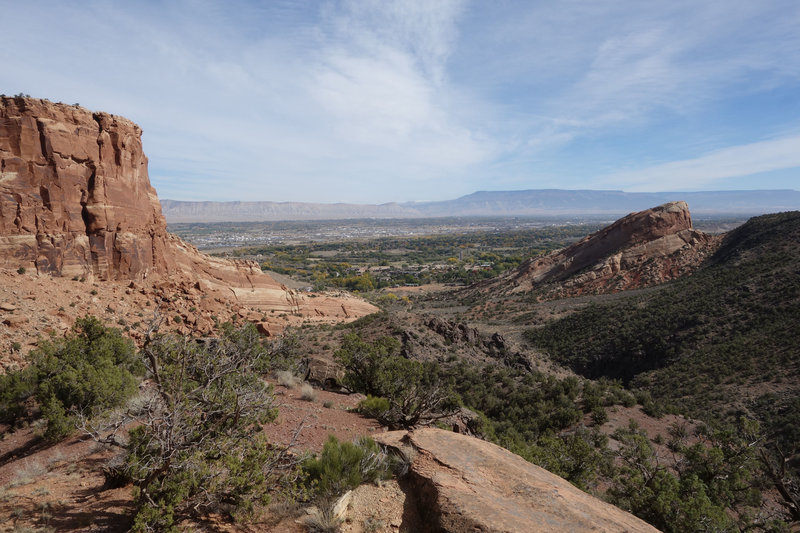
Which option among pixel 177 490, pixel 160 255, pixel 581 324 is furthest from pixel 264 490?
pixel 581 324

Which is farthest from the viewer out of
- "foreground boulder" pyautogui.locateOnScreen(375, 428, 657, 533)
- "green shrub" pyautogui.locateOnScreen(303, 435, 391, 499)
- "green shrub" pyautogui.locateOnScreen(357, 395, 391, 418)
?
"green shrub" pyautogui.locateOnScreen(357, 395, 391, 418)

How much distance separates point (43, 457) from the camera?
8.51 meters

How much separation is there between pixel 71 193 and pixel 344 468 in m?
24.8

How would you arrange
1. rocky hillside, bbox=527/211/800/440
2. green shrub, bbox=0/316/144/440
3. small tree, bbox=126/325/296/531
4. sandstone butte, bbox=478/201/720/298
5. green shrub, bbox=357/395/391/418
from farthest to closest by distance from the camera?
1. sandstone butte, bbox=478/201/720/298
2. rocky hillside, bbox=527/211/800/440
3. green shrub, bbox=357/395/391/418
4. green shrub, bbox=0/316/144/440
5. small tree, bbox=126/325/296/531

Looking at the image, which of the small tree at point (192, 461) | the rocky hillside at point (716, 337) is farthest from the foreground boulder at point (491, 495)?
the rocky hillside at point (716, 337)

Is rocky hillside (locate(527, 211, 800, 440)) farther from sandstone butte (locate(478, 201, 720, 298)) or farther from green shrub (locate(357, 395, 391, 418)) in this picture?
green shrub (locate(357, 395, 391, 418))

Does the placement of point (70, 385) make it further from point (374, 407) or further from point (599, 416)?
point (599, 416)

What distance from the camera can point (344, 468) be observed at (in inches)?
257

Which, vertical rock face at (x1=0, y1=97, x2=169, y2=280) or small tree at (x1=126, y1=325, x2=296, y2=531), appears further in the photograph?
vertical rock face at (x1=0, y1=97, x2=169, y2=280)

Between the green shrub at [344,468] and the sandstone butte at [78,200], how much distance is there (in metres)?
23.0

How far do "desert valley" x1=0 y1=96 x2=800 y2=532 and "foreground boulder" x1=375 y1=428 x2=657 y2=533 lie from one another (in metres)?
0.04

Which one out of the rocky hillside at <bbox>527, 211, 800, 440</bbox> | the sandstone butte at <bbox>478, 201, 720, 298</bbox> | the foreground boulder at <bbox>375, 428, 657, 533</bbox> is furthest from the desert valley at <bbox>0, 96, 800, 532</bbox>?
the sandstone butte at <bbox>478, 201, 720, 298</bbox>

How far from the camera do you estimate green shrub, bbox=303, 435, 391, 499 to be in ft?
20.0

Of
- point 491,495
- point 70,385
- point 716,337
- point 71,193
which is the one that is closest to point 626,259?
point 716,337
